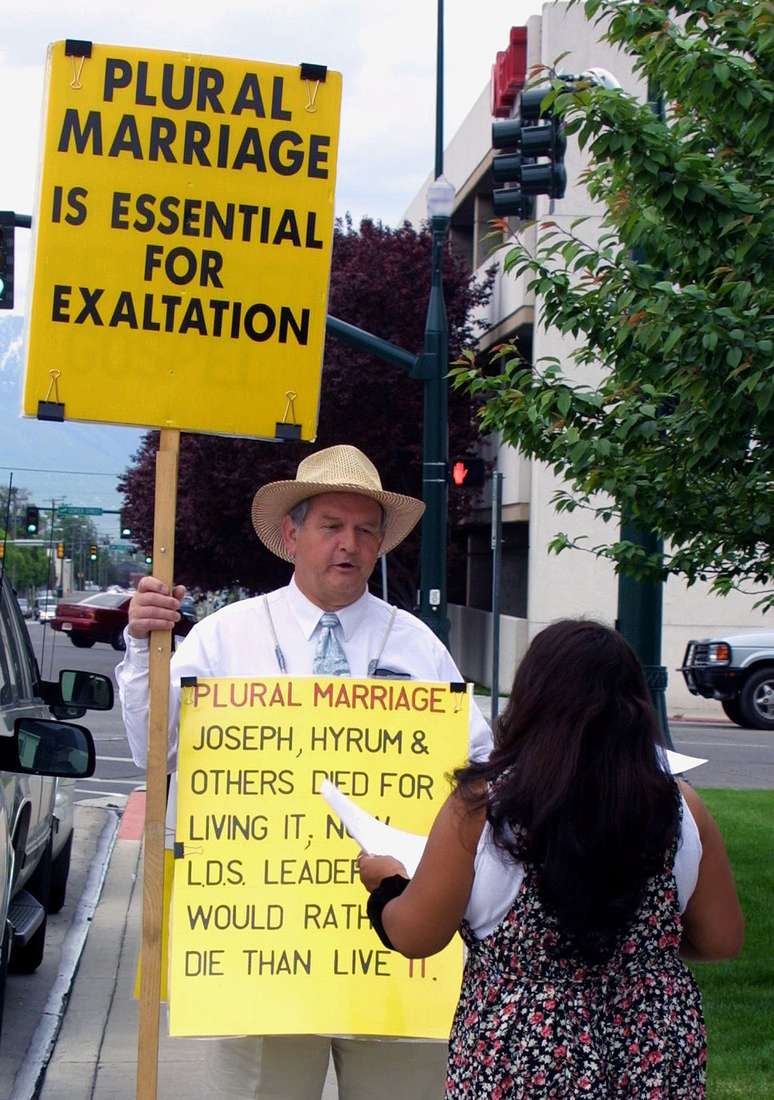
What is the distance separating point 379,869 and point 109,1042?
13.4 ft

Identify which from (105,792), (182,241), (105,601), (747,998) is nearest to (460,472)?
(105,792)

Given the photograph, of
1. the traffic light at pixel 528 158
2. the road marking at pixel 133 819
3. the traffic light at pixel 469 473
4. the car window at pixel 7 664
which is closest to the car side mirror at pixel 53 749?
the car window at pixel 7 664

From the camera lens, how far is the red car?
40.4 m

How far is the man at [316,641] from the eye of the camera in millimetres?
3549

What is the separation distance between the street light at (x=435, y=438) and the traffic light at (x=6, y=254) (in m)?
4.50

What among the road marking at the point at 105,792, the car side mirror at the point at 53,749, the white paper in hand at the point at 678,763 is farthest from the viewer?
the road marking at the point at 105,792

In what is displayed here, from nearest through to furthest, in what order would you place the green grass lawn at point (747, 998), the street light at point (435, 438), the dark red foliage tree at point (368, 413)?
the green grass lawn at point (747, 998)
the street light at point (435, 438)
the dark red foliage tree at point (368, 413)

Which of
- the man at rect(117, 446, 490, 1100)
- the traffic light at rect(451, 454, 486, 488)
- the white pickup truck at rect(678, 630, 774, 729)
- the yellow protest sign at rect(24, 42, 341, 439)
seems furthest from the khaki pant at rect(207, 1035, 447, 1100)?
the white pickup truck at rect(678, 630, 774, 729)

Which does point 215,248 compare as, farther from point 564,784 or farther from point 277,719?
point 564,784

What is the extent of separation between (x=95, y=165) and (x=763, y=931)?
5.76 m

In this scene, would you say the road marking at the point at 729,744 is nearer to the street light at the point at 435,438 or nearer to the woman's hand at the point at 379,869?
the street light at the point at 435,438

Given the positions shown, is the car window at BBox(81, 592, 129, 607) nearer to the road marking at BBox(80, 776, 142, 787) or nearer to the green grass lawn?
the road marking at BBox(80, 776, 142, 787)

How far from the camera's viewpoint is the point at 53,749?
4.78 metres

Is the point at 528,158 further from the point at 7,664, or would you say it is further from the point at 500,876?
the point at 500,876
